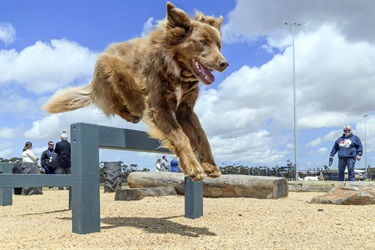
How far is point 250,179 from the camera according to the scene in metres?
8.88

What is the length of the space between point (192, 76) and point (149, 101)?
48cm

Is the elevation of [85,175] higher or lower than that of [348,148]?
lower

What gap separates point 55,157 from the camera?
1180 centimetres

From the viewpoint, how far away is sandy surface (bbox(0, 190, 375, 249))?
384 cm

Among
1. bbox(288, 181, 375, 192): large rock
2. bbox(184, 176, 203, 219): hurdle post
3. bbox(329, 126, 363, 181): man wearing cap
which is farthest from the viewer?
bbox(288, 181, 375, 192): large rock

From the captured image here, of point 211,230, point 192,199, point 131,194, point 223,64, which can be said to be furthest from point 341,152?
point 223,64

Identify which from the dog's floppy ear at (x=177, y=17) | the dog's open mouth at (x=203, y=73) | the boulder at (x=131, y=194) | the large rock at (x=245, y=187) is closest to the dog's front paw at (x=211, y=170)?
the dog's open mouth at (x=203, y=73)

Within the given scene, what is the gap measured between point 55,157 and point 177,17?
909 centimetres

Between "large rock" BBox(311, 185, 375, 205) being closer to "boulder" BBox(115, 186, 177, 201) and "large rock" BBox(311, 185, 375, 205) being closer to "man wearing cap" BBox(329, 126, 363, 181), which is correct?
Result: "boulder" BBox(115, 186, 177, 201)

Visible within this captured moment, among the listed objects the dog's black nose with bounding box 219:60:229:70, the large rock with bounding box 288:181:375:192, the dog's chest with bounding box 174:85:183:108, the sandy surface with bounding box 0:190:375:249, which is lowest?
the large rock with bounding box 288:181:375:192

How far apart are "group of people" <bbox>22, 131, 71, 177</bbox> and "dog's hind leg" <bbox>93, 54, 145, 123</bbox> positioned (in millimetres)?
6812

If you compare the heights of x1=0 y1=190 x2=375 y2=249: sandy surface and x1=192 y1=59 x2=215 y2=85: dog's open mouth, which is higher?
x1=192 y1=59 x2=215 y2=85: dog's open mouth

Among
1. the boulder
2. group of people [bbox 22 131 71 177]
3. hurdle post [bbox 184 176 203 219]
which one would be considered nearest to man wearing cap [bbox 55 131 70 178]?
group of people [bbox 22 131 71 177]

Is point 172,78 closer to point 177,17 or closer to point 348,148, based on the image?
point 177,17
